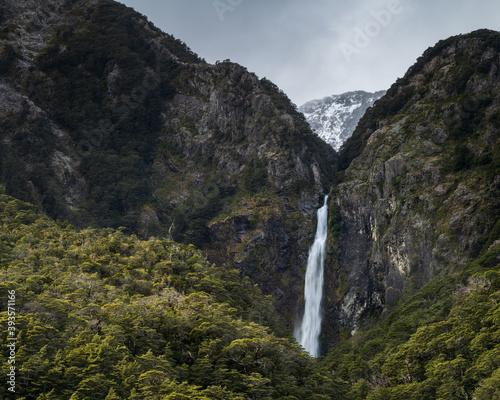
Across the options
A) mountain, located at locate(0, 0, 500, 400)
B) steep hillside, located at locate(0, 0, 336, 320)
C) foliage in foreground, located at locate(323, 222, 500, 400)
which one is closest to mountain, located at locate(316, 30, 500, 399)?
foliage in foreground, located at locate(323, 222, 500, 400)

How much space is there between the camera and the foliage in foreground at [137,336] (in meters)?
21.9

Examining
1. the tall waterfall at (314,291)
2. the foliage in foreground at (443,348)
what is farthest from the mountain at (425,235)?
the tall waterfall at (314,291)

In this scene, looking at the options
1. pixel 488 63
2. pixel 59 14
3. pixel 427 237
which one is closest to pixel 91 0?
pixel 59 14

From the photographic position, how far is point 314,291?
74.8 metres

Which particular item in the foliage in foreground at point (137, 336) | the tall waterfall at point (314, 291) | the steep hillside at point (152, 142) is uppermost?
the steep hillside at point (152, 142)

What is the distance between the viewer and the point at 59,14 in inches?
4801

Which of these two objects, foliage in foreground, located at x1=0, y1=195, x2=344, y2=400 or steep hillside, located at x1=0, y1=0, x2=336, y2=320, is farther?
steep hillside, located at x1=0, y1=0, x2=336, y2=320

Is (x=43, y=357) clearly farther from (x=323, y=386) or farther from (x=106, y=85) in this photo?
(x=106, y=85)

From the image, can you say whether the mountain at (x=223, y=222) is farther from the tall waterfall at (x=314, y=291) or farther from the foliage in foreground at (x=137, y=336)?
the tall waterfall at (x=314, y=291)

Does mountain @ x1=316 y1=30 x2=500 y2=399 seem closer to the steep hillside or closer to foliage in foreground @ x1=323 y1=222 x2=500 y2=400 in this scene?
foliage in foreground @ x1=323 y1=222 x2=500 y2=400

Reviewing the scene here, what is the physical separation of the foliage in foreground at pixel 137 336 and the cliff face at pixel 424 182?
24939 mm

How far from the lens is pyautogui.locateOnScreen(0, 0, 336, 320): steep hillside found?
82.6 m

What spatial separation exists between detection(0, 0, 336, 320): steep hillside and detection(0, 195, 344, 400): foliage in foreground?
3757 cm

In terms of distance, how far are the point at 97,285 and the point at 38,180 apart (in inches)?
2263
